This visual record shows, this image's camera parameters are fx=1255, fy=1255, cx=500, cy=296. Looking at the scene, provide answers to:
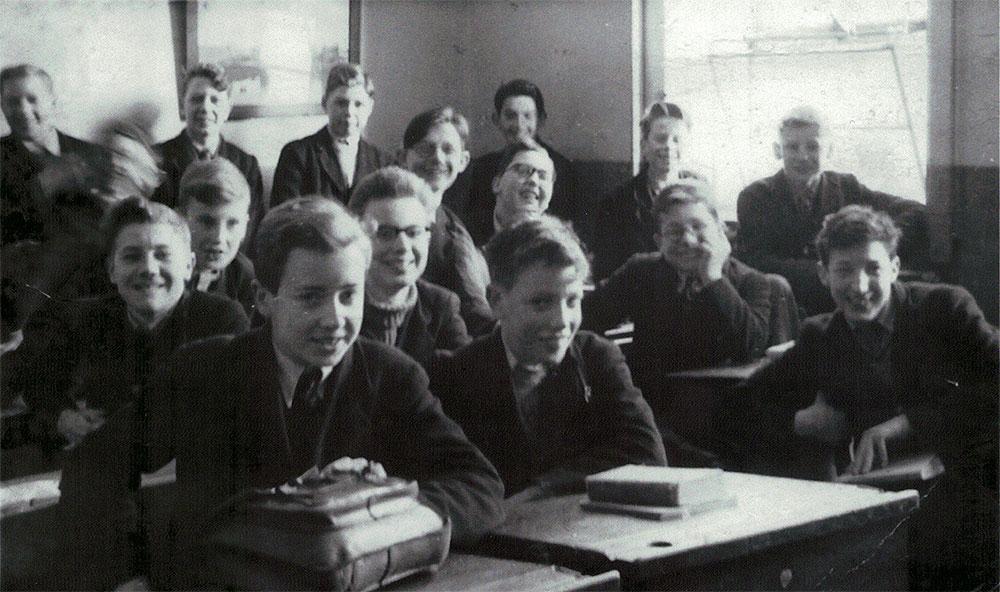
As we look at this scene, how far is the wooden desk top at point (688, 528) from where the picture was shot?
271 cm

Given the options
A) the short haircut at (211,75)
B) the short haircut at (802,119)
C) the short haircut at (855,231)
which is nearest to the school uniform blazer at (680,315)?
the short haircut at (855,231)

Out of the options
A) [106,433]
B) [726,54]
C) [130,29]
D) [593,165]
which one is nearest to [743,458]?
[593,165]

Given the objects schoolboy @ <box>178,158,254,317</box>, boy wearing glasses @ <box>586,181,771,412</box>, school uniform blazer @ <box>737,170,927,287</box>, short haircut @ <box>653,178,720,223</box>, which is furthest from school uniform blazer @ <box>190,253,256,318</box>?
school uniform blazer @ <box>737,170,927,287</box>

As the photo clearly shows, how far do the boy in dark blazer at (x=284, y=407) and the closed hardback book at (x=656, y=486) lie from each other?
1.01 ft

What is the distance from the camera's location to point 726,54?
3.49 m

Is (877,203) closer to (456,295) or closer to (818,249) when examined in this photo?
(818,249)

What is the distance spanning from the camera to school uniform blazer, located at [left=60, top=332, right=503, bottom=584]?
8.62 feet

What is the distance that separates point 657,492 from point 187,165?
1.30m

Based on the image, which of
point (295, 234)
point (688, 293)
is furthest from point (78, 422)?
point (688, 293)

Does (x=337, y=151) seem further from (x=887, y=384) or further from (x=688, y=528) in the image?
(x=887, y=384)

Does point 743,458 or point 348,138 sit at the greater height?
point 348,138

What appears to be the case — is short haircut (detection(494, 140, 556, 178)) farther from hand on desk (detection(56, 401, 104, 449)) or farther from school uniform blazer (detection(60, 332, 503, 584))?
hand on desk (detection(56, 401, 104, 449))

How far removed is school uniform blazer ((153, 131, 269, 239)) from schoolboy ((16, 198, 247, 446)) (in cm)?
5

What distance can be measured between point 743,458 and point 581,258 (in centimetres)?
76
